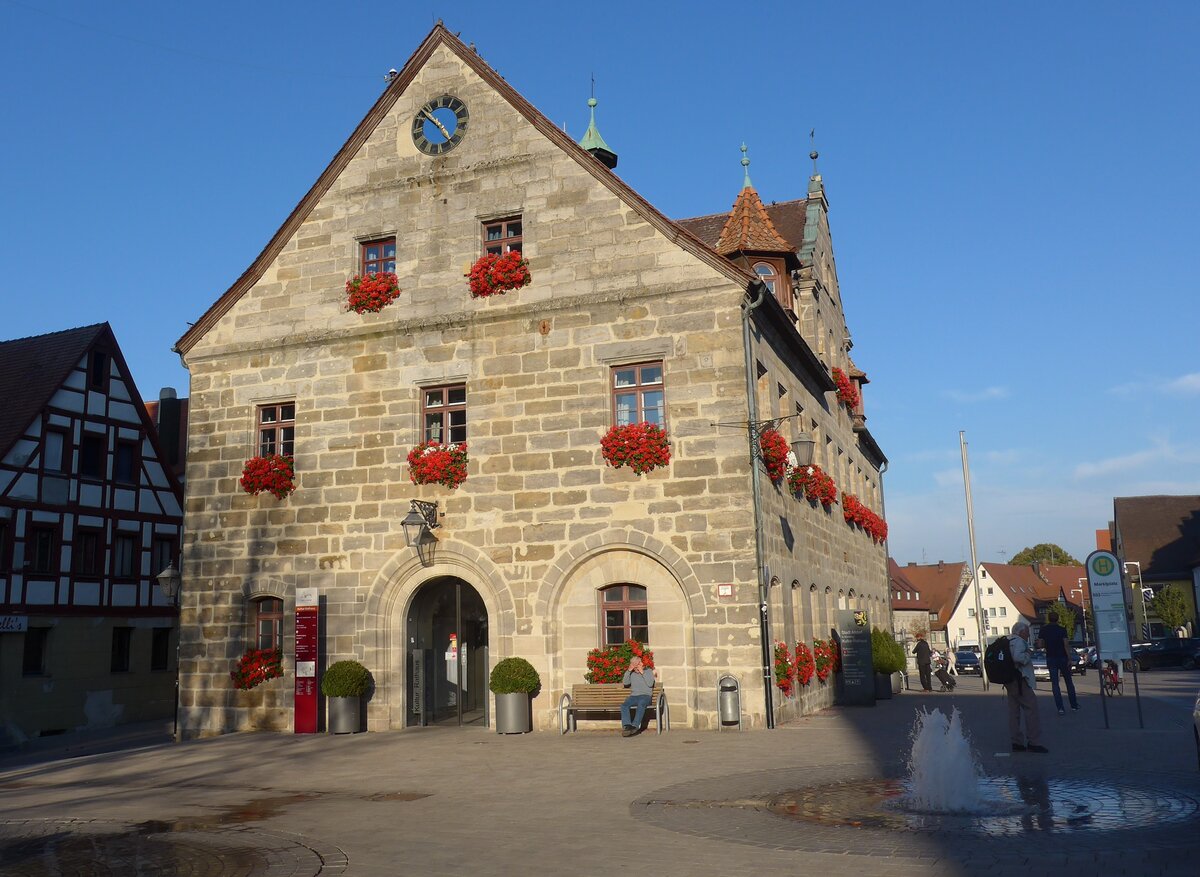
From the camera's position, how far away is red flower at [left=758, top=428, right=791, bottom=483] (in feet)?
55.4

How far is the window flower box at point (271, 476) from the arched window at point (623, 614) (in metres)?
6.29

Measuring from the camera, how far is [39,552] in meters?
25.8

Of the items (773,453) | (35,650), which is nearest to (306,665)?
(773,453)

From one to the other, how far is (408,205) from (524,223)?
241 cm

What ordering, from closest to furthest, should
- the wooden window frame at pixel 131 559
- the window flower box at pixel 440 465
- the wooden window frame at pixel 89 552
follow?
the window flower box at pixel 440 465, the wooden window frame at pixel 89 552, the wooden window frame at pixel 131 559

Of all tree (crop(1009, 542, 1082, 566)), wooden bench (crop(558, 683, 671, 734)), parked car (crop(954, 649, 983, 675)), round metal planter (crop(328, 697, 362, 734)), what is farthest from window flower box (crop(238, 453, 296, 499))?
tree (crop(1009, 542, 1082, 566))

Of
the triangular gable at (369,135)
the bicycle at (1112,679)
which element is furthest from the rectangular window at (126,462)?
the bicycle at (1112,679)

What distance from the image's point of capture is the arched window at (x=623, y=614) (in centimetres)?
1678

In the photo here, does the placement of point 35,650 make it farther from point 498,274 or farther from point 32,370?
point 498,274

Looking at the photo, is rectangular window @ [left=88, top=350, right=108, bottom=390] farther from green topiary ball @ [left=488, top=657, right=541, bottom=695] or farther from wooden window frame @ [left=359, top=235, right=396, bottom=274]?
green topiary ball @ [left=488, top=657, right=541, bottom=695]

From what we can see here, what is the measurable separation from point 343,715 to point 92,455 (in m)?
14.5

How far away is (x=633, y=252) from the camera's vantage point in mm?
17594

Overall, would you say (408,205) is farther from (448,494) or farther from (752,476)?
(752,476)

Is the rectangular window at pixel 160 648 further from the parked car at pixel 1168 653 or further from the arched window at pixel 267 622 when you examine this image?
the parked car at pixel 1168 653
